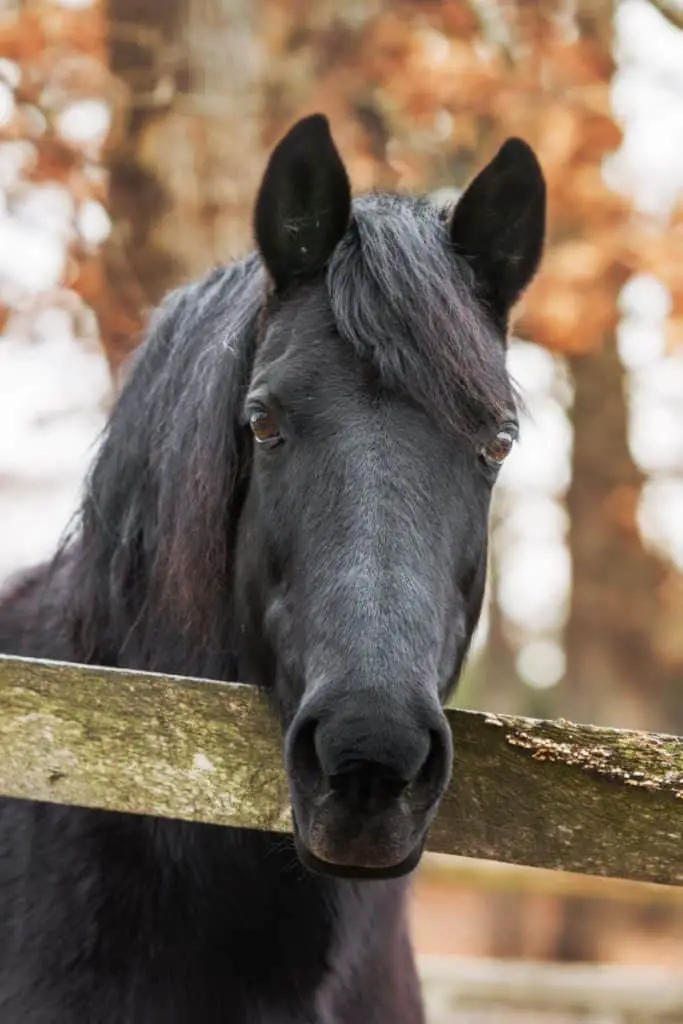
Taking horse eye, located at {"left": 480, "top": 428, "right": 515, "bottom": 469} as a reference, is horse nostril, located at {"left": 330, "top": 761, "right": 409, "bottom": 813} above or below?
below

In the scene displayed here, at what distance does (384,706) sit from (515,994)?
6.19 meters

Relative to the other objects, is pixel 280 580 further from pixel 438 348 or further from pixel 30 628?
pixel 30 628

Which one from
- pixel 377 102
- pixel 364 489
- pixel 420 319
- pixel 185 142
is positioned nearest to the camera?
pixel 364 489

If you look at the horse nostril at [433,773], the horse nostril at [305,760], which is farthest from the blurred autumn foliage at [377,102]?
the horse nostril at [433,773]

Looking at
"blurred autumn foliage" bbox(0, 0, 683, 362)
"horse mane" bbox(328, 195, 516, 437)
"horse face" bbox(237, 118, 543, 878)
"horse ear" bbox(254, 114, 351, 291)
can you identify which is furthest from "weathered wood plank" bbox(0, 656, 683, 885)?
"blurred autumn foliage" bbox(0, 0, 683, 362)

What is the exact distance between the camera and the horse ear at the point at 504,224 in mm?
2994

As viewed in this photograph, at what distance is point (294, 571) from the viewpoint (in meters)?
2.59

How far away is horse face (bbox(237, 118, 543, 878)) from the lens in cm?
216

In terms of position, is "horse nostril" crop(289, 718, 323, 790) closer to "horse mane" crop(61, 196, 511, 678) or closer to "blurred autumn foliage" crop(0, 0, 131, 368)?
"horse mane" crop(61, 196, 511, 678)

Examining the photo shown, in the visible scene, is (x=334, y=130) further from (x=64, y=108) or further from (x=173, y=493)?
(x=173, y=493)

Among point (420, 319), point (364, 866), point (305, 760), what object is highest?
point (420, 319)

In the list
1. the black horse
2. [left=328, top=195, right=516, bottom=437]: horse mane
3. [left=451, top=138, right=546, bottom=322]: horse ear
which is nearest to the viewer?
the black horse

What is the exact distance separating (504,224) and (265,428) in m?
0.83

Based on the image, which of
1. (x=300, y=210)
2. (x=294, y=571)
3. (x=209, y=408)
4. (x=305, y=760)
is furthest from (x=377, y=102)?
(x=305, y=760)
